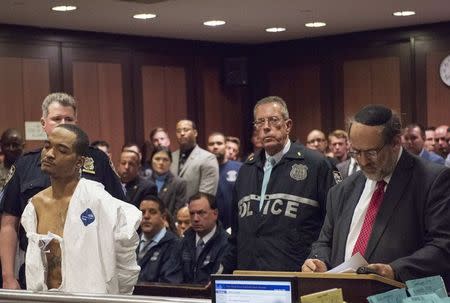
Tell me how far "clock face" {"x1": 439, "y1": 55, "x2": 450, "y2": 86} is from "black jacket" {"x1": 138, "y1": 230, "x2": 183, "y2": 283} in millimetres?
6356

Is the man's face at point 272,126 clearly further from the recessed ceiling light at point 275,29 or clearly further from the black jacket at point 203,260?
the recessed ceiling light at point 275,29

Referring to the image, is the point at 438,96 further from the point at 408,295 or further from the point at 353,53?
the point at 408,295

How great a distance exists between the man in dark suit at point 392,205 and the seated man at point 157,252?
8.22ft

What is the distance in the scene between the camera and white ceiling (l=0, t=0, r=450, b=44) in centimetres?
876

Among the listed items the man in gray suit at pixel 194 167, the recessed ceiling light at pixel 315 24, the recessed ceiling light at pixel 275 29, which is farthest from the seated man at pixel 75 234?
the recessed ceiling light at pixel 275 29

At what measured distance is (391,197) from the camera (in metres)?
3.11

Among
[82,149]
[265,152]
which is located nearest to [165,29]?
[265,152]

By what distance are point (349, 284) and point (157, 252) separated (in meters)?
3.25

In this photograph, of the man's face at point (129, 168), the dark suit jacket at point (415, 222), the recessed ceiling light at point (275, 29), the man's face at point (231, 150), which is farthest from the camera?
the recessed ceiling light at point (275, 29)

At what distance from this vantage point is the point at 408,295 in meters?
2.27

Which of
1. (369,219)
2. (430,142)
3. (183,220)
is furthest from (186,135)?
(369,219)

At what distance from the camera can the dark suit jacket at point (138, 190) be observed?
22.9 ft

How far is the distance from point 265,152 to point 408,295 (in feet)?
7.33

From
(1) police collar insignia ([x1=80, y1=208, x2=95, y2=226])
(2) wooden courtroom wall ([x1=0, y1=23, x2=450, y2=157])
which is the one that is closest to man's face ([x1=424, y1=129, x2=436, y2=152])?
(2) wooden courtroom wall ([x1=0, y1=23, x2=450, y2=157])
